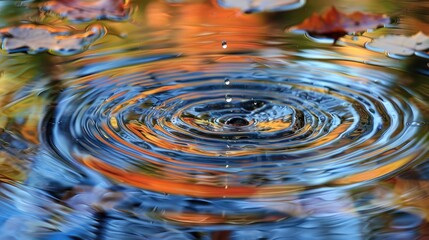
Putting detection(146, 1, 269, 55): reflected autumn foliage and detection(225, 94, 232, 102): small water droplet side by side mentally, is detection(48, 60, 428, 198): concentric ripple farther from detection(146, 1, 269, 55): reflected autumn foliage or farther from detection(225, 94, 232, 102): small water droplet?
detection(146, 1, 269, 55): reflected autumn foliage

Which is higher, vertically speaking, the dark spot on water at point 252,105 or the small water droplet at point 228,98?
the small water droplet at point 228,98

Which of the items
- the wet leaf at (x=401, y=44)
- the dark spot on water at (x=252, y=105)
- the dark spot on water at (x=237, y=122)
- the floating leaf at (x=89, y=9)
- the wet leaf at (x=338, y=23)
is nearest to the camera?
the dark spot on water at (x=237, y=122)

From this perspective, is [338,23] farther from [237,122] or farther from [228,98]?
[237,122]

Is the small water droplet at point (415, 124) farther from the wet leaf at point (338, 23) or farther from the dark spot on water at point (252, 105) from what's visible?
the wet leaf at point (338, 23)

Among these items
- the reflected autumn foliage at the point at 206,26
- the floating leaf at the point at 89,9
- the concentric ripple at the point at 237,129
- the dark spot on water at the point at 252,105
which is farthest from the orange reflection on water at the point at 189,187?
the floating leaf at the point at 89,9

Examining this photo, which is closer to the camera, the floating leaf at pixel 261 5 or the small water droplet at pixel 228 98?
the small water droplet at pixel 228 98

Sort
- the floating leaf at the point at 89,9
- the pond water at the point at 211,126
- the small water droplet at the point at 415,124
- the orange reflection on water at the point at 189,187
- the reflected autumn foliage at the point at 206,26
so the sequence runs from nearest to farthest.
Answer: the pond water at the point at 211,126
the orange reflection on water at the point at 189,187
the small water droplet at the point at 415,124
the reflected autumn foliage at the point at 206,26
the floating leaf at the point at 89,9

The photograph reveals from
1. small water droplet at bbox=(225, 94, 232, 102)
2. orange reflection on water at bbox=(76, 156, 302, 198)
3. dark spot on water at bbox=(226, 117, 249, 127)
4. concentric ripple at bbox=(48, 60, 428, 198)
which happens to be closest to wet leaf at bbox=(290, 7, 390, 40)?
concentric ripple at bbox=(48, 60, 428, 198)

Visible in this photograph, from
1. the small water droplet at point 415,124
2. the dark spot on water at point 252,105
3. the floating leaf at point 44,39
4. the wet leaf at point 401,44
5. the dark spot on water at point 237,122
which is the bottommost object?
the small water droplet at point 415,124

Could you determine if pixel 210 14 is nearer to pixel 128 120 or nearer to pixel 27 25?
pixel 27 25
